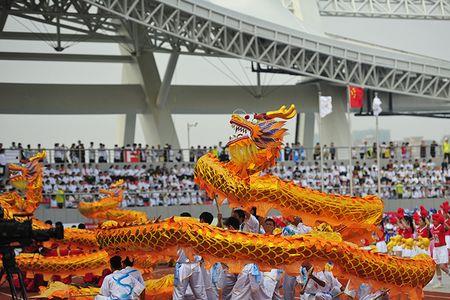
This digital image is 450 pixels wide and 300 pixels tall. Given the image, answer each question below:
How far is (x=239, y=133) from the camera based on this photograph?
13289 millimetres

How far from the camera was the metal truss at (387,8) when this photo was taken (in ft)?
170

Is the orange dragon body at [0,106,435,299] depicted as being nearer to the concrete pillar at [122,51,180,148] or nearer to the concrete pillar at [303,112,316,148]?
the concrete pillar at [122,51,180,148]

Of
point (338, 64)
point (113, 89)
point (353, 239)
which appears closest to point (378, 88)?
point (338, 64)

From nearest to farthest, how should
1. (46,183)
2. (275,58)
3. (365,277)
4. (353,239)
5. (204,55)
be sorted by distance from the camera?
(365,277)
(353,239)
(46,183)
(275,58)
(204,55)

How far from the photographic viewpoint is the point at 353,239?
48.8 ft

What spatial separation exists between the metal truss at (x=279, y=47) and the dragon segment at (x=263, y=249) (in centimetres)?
2653

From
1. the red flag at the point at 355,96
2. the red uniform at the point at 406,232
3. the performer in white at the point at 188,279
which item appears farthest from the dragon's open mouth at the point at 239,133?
the red flag at the point at 355,96

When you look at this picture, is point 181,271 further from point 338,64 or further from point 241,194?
point 338,64

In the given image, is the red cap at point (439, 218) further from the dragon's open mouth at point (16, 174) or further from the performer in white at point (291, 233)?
the dragon's open mouth at point (16, 174)

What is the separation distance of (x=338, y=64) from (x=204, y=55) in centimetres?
593

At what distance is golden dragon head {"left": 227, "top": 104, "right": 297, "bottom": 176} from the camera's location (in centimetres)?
1323

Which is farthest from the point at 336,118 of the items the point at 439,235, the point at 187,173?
the point at 439,235

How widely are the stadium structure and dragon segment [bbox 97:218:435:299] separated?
1082 inches

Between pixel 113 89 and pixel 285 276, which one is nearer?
pixel 285 276
